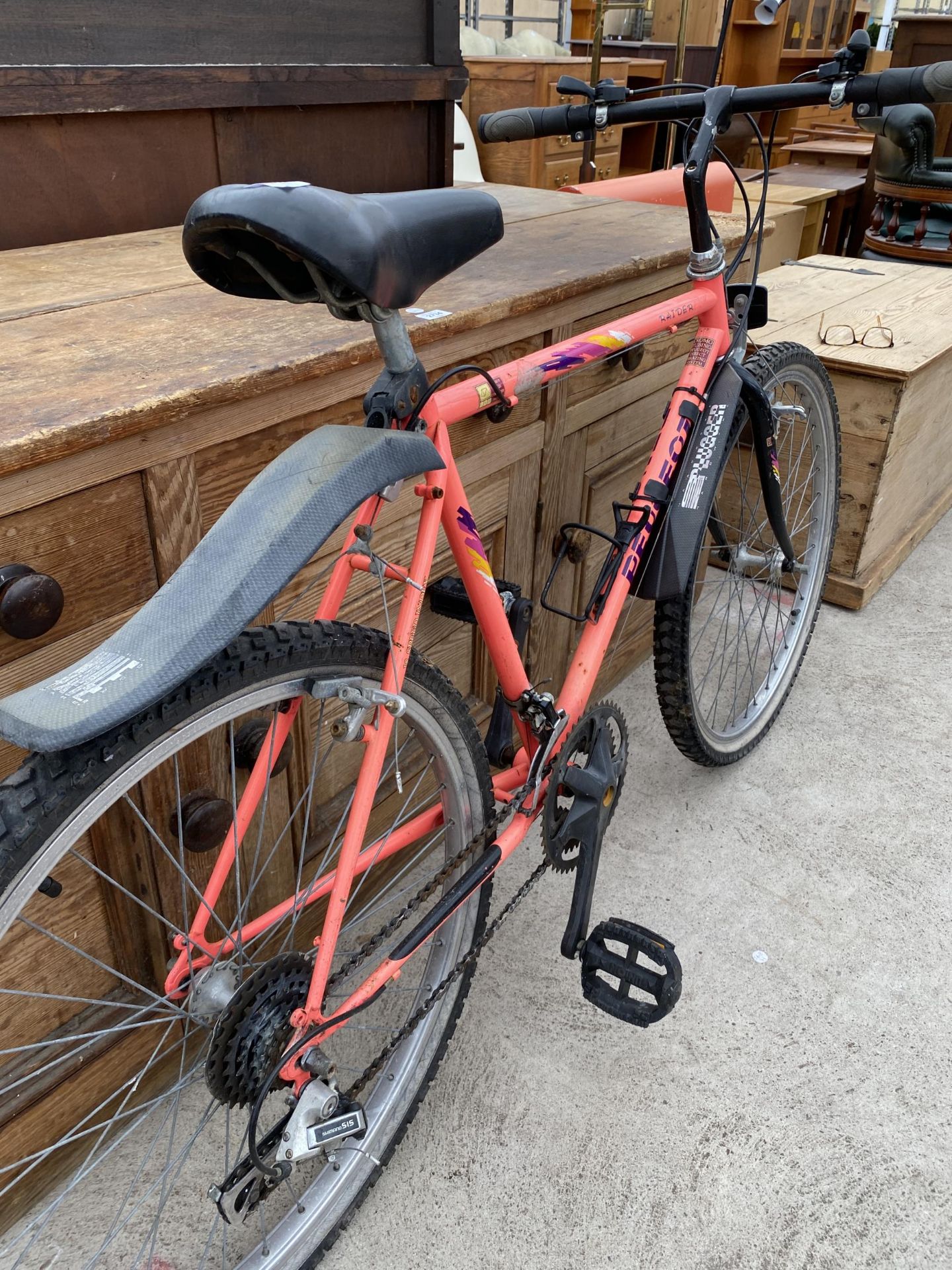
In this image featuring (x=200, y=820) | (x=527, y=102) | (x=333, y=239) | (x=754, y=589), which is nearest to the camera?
(x=333, y=239)

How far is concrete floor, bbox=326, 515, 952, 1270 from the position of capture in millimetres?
1257

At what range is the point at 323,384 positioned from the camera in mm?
1165

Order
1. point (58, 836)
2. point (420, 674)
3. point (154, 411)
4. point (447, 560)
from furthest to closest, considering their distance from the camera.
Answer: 1. point (447, 560)
2. point (420, 674)
3. point (154, 411)
4. point (58, 836)

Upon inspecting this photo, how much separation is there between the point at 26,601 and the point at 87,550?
0.32 feet

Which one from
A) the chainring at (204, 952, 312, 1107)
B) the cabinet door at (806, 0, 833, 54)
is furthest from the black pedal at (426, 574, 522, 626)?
the cabinet door at (806, 0, 833, 54)

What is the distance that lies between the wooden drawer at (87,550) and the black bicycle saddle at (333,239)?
0.25 m

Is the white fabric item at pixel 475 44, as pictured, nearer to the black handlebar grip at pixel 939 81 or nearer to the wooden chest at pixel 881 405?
the wooden chest at pixel 881 405

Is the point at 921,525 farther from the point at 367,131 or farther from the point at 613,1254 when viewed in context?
the point at 613,1254

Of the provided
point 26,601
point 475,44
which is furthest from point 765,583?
point 475,44

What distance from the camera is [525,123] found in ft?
4.88

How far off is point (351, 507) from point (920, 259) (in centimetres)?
389

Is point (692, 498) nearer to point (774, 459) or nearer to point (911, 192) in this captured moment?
point (774, 459)

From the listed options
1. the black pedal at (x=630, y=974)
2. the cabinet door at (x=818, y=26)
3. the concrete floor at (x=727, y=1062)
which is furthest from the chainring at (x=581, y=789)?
the cabinet door at (x=818, y=26)

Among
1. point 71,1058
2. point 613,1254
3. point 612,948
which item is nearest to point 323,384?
point 71,1058
